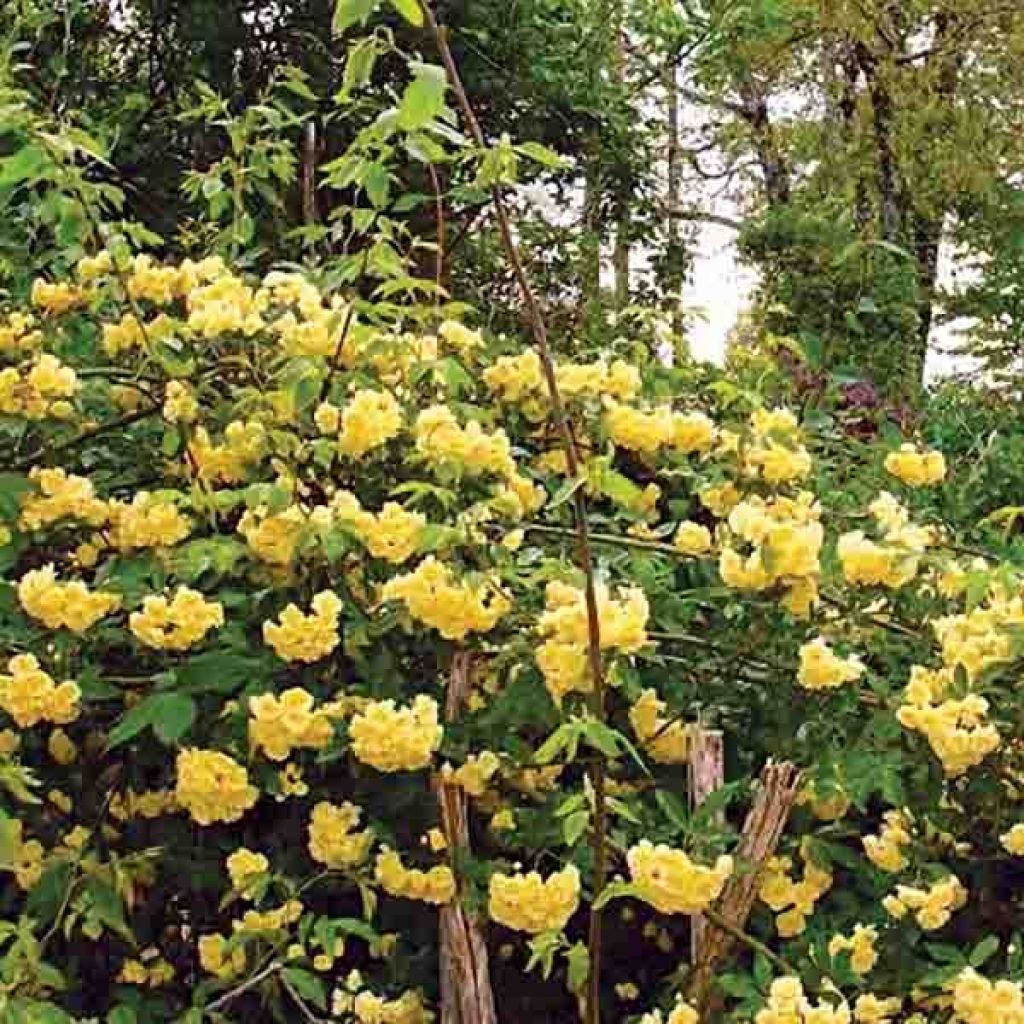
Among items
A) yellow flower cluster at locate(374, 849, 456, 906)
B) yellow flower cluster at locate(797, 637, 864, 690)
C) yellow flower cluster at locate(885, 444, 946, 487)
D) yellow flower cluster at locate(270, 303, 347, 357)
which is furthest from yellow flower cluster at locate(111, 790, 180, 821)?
yellow flower cluster at locate(885, 444, 946, 487)

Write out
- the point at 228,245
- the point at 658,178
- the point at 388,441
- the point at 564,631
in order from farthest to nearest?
the point at 658,178 < the point at 228,245 < the point at 388,441 < the point at 564,631

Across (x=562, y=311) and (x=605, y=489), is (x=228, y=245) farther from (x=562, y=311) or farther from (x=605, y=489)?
(x=562, y=311)

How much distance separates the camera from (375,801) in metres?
1.59

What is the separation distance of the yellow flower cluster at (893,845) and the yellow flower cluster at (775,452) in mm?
417

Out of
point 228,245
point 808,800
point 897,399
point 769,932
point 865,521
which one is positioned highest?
point 228,245

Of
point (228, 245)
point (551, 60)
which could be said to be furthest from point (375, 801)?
point (551, 60)

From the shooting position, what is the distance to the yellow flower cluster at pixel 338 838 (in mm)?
1515

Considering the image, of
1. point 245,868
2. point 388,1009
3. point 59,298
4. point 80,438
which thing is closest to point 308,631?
point 245,868

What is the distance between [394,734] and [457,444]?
0.32 m

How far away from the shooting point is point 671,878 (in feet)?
4.31

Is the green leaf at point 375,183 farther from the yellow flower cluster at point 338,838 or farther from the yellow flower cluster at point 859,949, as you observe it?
the yellow flower cluster at point 859,949

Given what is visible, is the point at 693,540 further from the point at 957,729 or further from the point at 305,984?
the point at 305,984

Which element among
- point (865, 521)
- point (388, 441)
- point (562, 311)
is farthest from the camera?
point (562, 311)

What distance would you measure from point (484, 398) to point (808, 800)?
61cm
